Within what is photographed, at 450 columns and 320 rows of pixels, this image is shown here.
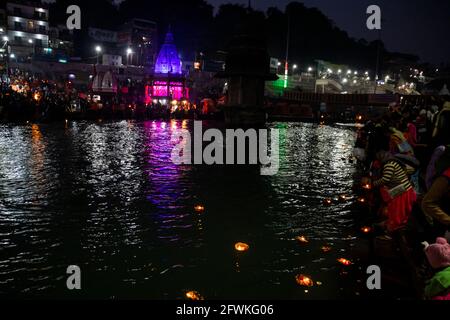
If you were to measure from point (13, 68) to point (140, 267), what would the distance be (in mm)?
54724

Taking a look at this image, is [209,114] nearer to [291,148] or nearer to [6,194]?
[291,148]

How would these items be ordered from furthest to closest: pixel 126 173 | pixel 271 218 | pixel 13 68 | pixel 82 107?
pixel 13 68 < pixel 82 107 < pixel 126 173 < pixel 271 218

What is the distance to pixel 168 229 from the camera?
7715mm

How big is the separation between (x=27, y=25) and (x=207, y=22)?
42.0m

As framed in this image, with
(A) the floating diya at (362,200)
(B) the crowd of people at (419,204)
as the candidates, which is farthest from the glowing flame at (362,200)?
(B) the crowd of people at (419,204)

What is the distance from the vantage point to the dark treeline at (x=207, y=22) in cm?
8369

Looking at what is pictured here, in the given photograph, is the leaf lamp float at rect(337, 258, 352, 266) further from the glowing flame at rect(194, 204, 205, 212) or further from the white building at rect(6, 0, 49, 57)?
the white building at rect(6, 0, 49, 57)

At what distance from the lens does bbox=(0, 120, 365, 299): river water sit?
5.55m

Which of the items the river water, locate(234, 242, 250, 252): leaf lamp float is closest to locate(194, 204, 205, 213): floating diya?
the river water

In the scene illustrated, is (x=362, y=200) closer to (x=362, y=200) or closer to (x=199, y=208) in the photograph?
(x=362, y=200)

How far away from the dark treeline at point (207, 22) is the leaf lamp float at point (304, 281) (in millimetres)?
75649

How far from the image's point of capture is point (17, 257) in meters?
6.30
